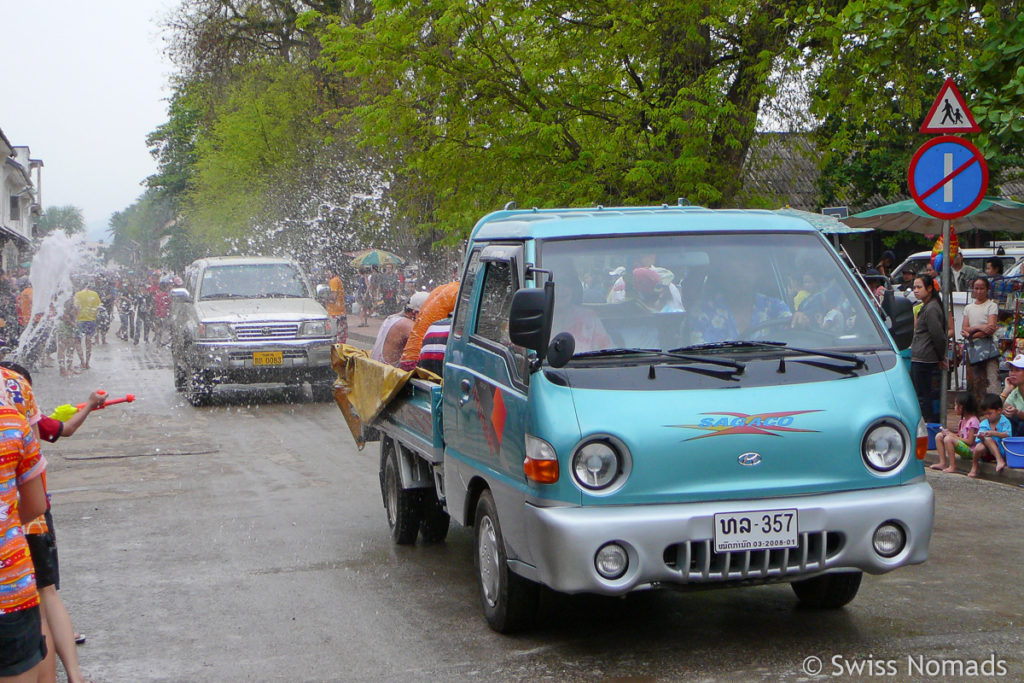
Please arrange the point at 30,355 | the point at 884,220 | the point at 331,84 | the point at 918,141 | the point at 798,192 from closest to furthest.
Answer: the point at 884,220, the point at 30,355, the point at 918,141, the point at 798,192, the point at 331,84

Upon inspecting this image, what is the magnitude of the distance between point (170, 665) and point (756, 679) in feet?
8.63

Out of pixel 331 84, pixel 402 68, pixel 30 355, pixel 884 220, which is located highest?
pixel 331 84

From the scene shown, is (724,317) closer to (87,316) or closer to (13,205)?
(87,316)

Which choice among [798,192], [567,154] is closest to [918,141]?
[798,192]

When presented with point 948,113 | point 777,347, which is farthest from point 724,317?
point 948,113

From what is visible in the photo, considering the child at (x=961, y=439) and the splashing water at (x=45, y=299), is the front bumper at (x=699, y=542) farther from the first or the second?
the splashing water at (x=45, y=299)

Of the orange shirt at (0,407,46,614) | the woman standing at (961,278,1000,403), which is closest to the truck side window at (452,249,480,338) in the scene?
the orange shirt at (0,407,46,614)

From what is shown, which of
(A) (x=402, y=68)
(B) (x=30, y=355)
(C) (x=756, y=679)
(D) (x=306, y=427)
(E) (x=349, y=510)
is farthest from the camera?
(B) (x=30, y=355)

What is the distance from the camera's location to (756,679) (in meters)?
5.06

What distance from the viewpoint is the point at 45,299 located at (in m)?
27.8

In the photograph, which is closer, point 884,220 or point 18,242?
point 884,220

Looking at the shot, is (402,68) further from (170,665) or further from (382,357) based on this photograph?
(170,665)

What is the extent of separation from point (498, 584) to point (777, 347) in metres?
1.71

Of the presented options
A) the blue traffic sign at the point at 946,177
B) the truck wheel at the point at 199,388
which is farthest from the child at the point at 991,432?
the truck wheel at the point at 199,388
